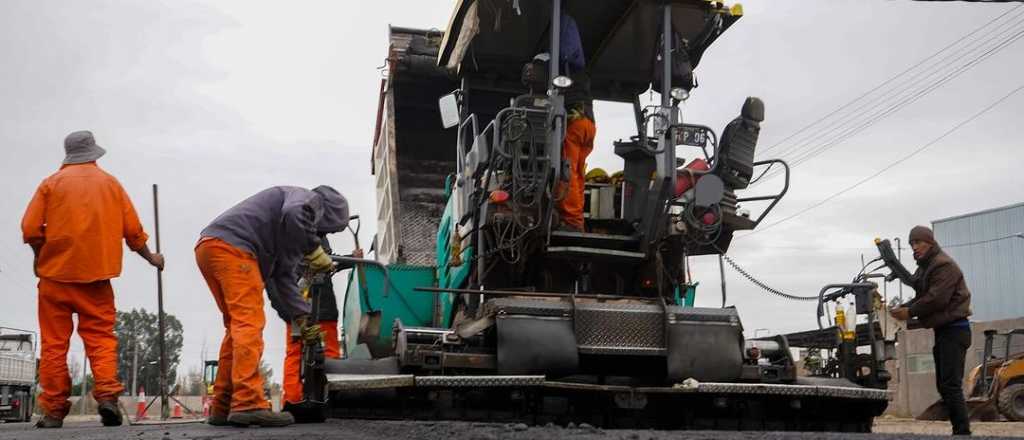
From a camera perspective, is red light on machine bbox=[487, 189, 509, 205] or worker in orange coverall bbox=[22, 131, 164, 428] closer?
worker in orange coverall bbox=[22, 131, 164, 428]

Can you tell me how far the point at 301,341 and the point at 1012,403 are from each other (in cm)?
1367

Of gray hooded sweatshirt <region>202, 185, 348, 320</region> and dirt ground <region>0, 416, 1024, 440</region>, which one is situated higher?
gray hooded sweatshirt <region>202, 185, 348, 320</region>

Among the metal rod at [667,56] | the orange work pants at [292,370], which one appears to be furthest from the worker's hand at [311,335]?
the metal rod at [667,56]

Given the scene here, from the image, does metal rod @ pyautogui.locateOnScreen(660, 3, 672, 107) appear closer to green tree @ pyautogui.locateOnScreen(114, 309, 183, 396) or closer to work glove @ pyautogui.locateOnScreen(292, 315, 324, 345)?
work glove @ pyautogui.locateOnScreen(292, 315, 324, 345)

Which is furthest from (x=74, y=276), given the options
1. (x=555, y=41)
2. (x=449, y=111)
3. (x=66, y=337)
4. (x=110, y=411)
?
(x=555, y=41)

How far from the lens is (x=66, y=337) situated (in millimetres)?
6000

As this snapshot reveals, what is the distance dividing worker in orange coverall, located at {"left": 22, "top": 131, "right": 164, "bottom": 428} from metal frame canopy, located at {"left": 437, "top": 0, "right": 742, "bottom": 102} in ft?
8.04

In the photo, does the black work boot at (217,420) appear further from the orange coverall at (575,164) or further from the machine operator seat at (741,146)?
the machine operator seat at (741,146)

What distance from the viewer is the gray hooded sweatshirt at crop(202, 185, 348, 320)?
17.8 feet

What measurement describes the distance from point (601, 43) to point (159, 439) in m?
4.27

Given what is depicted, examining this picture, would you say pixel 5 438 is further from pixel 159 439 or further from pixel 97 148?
pixel 97 148

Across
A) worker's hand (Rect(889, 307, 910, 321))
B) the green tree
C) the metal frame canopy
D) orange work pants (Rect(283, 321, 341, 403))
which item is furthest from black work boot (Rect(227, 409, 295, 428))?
the green tree

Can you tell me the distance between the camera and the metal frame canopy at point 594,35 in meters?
6.82

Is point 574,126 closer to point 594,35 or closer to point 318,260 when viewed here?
point 594,35
